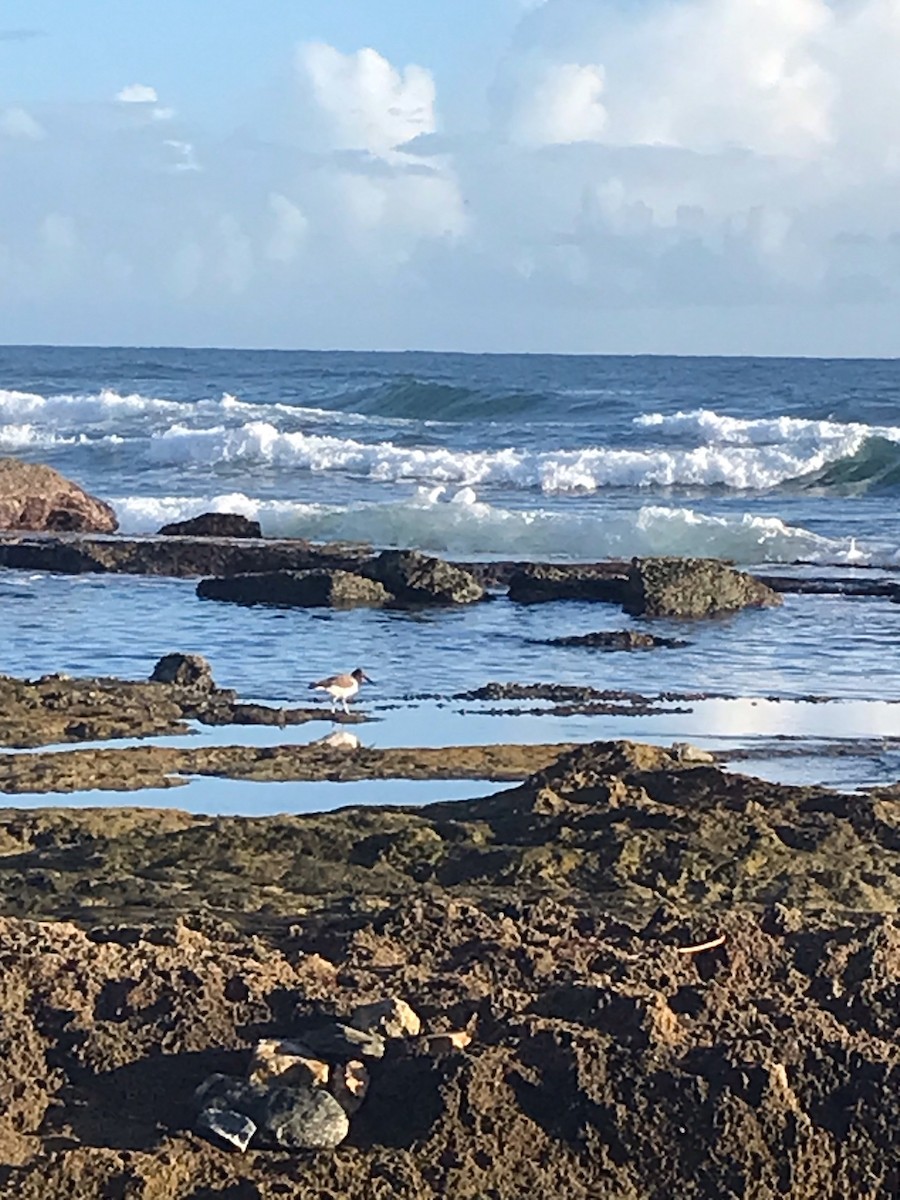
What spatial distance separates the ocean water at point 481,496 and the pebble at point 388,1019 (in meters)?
6.01

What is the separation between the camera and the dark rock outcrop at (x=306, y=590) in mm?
17266

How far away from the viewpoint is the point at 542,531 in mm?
25562

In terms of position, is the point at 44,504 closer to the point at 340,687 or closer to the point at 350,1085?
the point at 340,687

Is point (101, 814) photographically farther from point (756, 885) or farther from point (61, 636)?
point (61, 636)

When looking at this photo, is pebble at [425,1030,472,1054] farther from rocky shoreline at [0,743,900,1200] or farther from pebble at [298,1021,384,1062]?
pebble at [298,1021,384,1062]

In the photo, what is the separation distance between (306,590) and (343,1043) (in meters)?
12.6

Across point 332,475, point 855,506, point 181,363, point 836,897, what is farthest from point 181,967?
point 181,363

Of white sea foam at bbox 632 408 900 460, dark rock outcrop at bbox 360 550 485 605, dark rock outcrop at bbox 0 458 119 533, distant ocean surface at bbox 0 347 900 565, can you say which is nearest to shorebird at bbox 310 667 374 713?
dark rock outcrop at bbox 360 550 485 605

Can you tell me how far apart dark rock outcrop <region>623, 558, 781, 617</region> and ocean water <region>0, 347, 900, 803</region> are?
1.24 ft

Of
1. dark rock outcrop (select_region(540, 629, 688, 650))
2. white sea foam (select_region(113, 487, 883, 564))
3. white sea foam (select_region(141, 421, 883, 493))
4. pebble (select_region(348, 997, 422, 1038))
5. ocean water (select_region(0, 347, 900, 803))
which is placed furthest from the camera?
white sea foam (select_region(141, 421, 883, 493))

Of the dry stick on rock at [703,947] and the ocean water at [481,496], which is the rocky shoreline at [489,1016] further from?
the ocean water at [481,496]

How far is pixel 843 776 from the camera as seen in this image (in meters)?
9.92

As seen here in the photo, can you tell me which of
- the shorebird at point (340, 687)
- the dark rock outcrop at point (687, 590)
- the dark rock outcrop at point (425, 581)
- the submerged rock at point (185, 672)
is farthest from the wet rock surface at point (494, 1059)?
the dark rock outcrop at point (425, 581)

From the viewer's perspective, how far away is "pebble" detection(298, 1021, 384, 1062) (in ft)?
15.8
